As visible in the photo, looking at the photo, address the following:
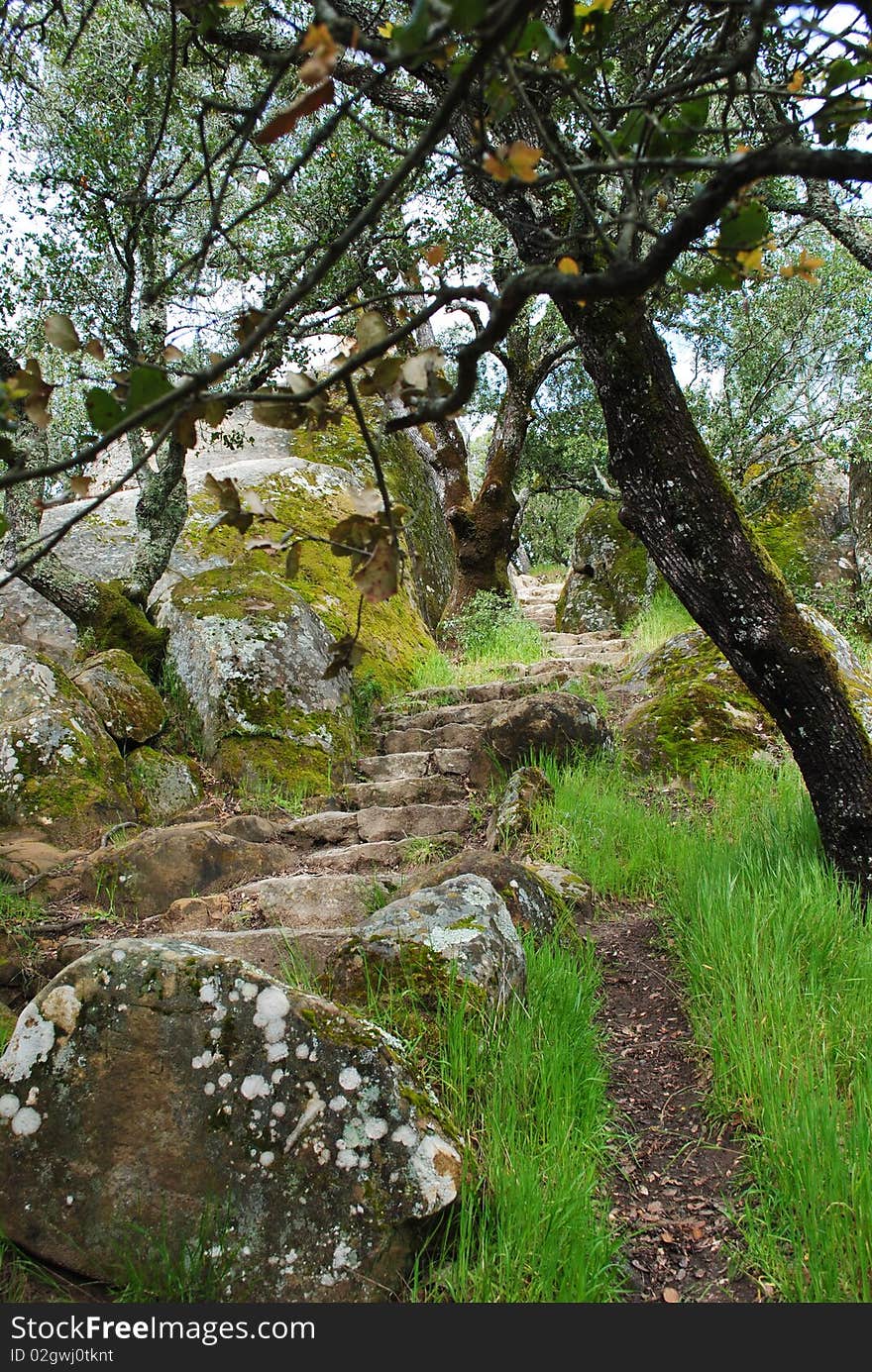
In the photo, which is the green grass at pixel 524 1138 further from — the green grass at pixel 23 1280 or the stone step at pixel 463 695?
the stone step at pixel 463 695

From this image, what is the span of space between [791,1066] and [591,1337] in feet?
3.26

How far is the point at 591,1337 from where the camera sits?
5.84 ft

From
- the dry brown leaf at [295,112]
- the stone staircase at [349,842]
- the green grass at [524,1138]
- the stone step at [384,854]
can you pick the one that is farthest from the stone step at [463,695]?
the dry brown leaf at [295,112]

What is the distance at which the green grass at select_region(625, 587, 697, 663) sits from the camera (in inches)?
341

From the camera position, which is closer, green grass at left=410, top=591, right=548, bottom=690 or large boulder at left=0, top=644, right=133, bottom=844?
large boulder at left=0, top=644, right=133, bottom=844

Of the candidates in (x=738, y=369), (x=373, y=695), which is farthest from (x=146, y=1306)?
(x=738, y=369)

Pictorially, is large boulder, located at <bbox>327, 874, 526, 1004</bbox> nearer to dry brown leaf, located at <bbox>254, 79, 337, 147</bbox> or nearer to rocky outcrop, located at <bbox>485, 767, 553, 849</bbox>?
rocky outcrop, located at <bbox>485, 767, 553, 849</bbox>

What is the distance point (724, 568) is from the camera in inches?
144

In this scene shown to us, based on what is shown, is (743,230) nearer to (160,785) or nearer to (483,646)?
(160,785)

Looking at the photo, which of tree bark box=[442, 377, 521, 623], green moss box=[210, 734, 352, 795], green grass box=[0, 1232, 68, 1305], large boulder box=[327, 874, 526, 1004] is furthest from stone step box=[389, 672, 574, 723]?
green grass box=[0, 1232, 68, 1305]

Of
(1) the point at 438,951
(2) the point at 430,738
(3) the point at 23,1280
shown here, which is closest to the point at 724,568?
(1) the point at 438,951

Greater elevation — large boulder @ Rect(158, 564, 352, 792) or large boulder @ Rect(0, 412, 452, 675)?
large boulder @ Rect(0, 412, 452, 675)

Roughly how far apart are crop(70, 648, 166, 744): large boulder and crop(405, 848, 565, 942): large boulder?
3.14 meters

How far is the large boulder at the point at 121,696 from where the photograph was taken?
581 cm
